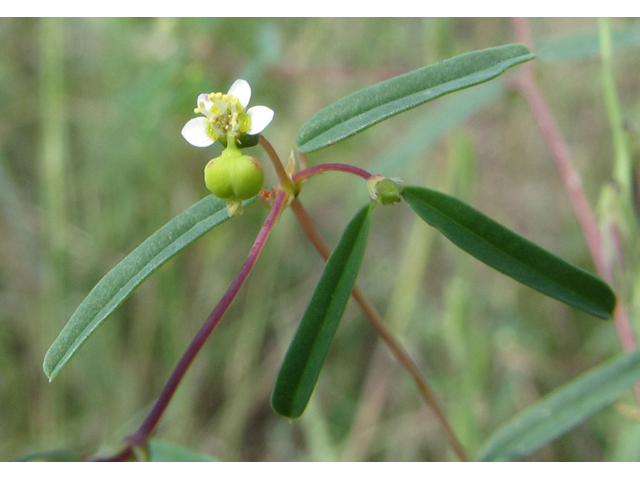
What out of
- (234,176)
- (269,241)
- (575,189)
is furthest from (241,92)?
(269,241)

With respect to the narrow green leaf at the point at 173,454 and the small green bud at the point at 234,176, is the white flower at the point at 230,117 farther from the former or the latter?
the narrow green leaf at the point at 173,454

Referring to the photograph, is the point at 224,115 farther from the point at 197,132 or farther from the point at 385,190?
the point at 385,190

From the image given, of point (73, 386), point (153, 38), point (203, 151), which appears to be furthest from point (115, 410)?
point (153, 38)

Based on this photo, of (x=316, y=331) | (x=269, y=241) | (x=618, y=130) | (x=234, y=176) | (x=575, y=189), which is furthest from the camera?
(x=269, y=241)

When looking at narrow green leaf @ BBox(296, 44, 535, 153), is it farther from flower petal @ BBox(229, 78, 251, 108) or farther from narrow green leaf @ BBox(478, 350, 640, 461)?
narrow green leaf @ BBox(478, 350, 640, 461)

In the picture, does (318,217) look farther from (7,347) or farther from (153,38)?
(7,347)

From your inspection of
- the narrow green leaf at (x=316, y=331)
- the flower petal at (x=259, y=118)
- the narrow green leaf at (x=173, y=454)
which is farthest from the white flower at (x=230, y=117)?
the narrow green leaf at (x=173, y=454)
